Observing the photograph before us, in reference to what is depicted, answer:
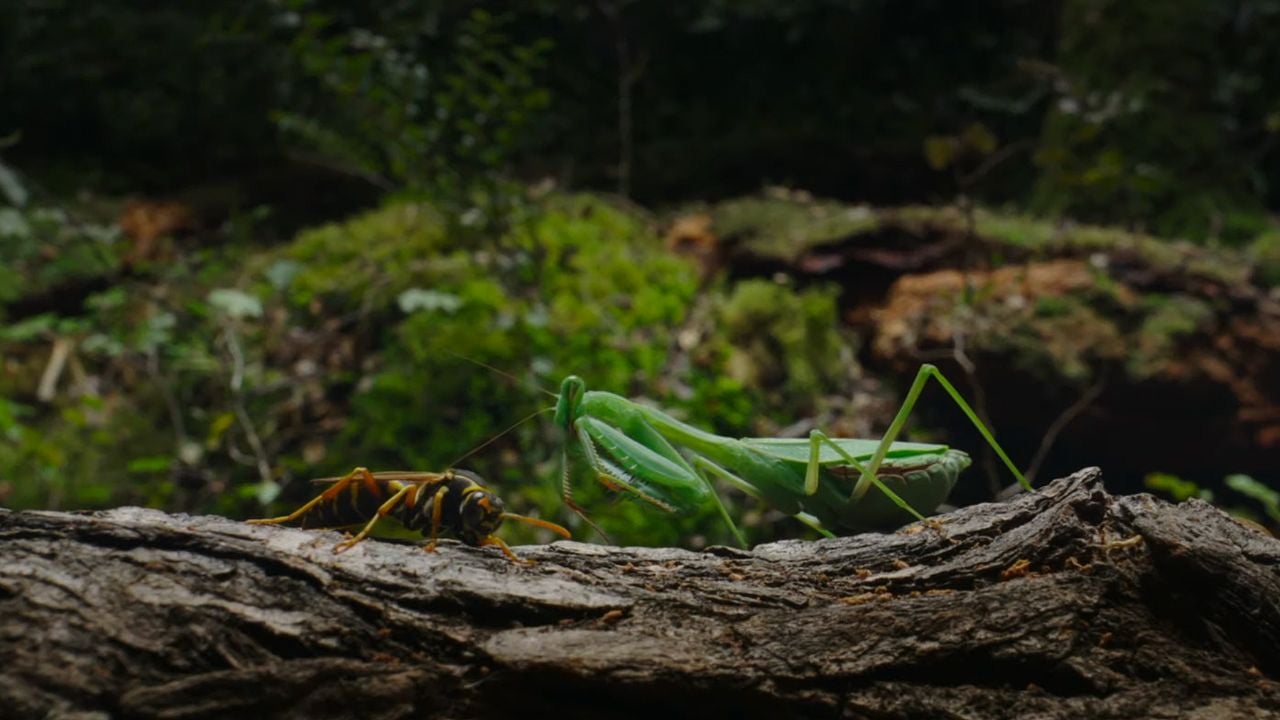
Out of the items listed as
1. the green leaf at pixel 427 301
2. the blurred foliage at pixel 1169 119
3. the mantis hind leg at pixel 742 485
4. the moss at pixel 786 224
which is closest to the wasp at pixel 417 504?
the mantis hind leg at pixel 742 485

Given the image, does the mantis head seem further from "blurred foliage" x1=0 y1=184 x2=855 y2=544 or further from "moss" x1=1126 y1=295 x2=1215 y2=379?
"moss" x1=1126 y1=295 x2=1215 y2=379

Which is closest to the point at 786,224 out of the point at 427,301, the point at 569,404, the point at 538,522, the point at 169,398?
the point at 427,301

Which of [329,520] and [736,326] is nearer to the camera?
[329,520]

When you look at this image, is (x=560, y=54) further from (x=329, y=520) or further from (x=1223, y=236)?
(x=329, y=520)

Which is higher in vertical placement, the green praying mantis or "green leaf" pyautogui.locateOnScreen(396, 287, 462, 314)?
the green praying mantis

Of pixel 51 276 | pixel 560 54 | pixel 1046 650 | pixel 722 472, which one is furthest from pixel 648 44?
pixel 1046 650

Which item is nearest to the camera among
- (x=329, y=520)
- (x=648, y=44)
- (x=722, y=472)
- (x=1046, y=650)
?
(x=1046, y=650)

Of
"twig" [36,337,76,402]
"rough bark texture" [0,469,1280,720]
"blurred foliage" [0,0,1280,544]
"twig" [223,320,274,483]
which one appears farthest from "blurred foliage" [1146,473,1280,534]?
"twig" [36,337,76,402]

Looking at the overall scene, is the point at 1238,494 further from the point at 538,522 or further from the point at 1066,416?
the point at 538,522
